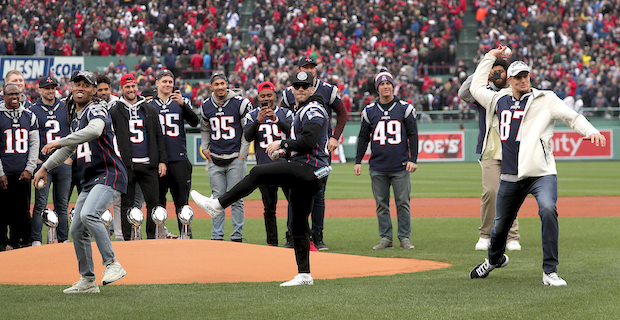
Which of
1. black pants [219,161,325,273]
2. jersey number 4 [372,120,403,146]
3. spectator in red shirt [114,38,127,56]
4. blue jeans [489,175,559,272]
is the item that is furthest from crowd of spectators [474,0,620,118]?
black pants [219,161,325,273]

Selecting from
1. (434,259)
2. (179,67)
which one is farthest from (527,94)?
(179,67)

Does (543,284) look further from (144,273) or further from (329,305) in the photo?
(144,273)

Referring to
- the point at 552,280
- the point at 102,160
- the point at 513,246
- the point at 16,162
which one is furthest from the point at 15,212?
the point at 552,280

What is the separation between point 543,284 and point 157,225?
5.21 meters

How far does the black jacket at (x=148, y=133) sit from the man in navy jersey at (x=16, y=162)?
4.54 feet

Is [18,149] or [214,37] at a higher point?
[214,37]

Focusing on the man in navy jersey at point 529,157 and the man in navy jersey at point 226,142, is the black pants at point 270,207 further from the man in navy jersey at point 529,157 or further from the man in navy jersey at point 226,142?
the man in navy jersey at point 529,157

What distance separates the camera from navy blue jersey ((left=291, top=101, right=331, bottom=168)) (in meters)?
6.52

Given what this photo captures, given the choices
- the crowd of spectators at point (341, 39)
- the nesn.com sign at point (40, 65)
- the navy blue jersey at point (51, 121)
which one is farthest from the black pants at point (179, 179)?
the nesn.com sign at point (40, 65)

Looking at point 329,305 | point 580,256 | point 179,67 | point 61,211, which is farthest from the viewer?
point 179,67

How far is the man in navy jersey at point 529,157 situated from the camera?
21.0ft

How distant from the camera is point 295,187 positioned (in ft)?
21.4

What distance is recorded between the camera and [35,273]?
7316mm

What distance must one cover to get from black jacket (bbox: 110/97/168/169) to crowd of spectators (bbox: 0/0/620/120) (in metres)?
21.1
